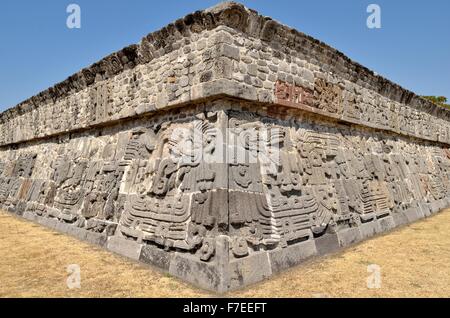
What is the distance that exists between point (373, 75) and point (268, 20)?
3.61 m

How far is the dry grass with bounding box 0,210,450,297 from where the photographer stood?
11.3ft

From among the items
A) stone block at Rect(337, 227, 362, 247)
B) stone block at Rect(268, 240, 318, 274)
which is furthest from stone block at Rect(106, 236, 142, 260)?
stone block at Rect(337, 227, 362, 247)

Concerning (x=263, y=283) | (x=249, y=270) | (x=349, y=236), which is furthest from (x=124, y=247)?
(x=349, y=236)

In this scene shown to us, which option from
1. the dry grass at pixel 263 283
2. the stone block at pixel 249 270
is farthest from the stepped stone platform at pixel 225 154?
the dry grass at pixel 263 283

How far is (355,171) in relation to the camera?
625 centimetres

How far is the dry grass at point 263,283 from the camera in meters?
3.43

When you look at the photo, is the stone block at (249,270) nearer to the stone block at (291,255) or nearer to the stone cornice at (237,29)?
the stone block at (291,255)

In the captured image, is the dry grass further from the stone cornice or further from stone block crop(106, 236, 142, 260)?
the stone cornice

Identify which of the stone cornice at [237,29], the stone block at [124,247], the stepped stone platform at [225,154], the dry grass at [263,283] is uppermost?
the stone cornice at [237,29]

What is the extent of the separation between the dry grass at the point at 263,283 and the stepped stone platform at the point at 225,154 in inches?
9.1

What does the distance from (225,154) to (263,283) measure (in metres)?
1.49

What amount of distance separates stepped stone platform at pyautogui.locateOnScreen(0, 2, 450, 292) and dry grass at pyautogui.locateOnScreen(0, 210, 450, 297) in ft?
0.75

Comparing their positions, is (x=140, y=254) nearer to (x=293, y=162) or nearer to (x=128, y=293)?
(x=128, y=293)
